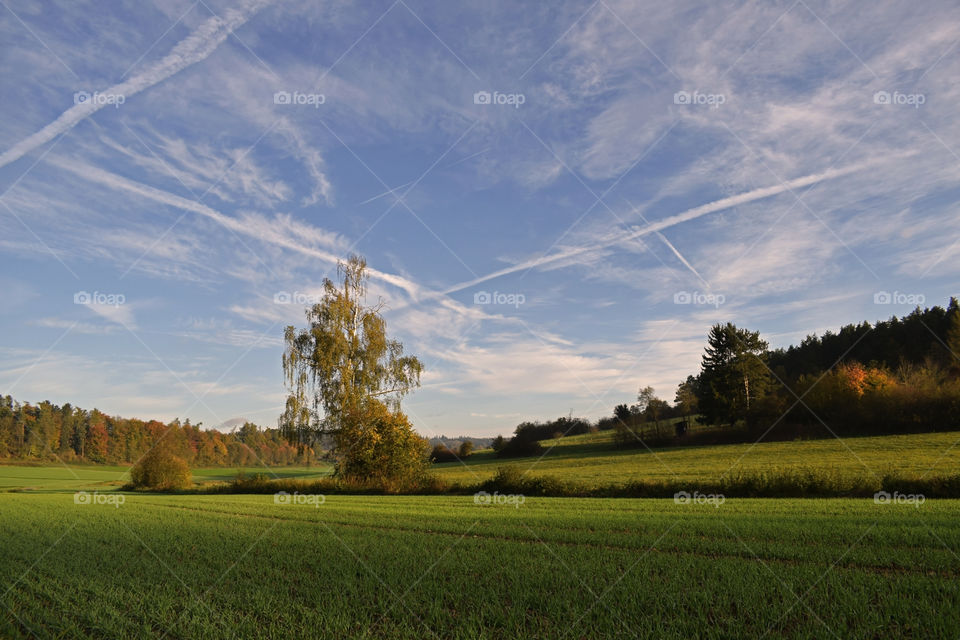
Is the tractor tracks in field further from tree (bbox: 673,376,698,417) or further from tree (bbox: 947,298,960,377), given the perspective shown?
tree (bbox: 673,376,698,417)

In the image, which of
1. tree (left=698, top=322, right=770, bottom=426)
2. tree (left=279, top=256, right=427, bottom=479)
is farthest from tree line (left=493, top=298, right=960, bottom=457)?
tree (left=279, top=256, right=427, bottom=479)

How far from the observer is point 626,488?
81.5 ft

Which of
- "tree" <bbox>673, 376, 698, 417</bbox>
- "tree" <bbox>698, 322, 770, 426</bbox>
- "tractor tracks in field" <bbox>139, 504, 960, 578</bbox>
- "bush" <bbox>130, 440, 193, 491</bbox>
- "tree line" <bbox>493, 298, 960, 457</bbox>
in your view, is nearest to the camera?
"tractor tracks in field" <bbox>139, 504, 960, 578</bbox>

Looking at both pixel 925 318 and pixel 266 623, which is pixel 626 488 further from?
pixel 925 318

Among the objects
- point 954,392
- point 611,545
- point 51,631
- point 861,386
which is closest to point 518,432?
point 861,386

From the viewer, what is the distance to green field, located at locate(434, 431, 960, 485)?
98.5 feet

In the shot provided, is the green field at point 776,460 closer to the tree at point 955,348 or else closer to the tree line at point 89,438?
the tree at point 955,348

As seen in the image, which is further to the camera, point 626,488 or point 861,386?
point 861,386

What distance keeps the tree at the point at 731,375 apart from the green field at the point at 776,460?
1207 cm

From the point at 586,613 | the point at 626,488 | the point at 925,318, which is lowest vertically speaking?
the point at 626,488

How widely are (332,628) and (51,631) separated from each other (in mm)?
3359

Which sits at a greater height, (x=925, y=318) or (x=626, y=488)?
(x=925, y=318)

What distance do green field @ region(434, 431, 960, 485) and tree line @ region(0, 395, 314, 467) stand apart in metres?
56.0

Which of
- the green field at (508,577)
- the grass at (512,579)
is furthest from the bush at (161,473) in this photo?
the grass at (512,579)
